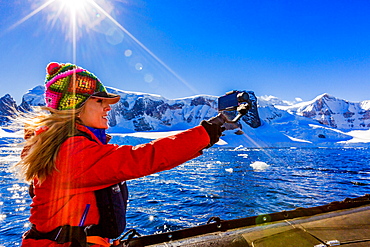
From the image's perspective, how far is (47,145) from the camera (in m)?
1.25

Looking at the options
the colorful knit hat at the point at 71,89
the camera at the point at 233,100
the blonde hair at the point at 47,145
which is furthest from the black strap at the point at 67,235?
the camera at the point at 233,100

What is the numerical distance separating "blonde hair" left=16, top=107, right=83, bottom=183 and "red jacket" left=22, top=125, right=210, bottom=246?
55 millimetres

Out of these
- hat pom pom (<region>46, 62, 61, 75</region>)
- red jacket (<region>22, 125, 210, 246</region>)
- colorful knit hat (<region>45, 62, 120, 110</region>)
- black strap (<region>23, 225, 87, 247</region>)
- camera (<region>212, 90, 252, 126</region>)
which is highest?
hat pom pom (<region>46, 62, 61, 75</region>)

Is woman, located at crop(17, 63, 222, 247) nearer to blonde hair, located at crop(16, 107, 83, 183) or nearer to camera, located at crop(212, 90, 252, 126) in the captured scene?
blonde hair, located at crop(16, 107, 83, 183)

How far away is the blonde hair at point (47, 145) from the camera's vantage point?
1.23 metres

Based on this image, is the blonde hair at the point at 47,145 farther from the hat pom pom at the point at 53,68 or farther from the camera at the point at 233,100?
the camera at the point at 233,100

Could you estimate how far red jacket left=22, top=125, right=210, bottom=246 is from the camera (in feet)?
3.72

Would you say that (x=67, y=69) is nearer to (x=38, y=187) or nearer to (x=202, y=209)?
(x=38, y=187)

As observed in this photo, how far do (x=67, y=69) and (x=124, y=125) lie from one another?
665 feet

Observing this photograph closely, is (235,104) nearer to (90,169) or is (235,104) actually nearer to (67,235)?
(90,169)

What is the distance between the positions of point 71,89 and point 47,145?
40cm

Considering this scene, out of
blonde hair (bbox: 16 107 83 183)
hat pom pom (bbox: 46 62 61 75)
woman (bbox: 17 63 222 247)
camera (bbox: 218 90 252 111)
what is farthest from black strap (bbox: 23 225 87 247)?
camera (bbox: 218 90 252 111)

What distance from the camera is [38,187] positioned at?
4.23 ft

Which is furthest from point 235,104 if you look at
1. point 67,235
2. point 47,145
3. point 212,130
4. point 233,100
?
point 67,235
